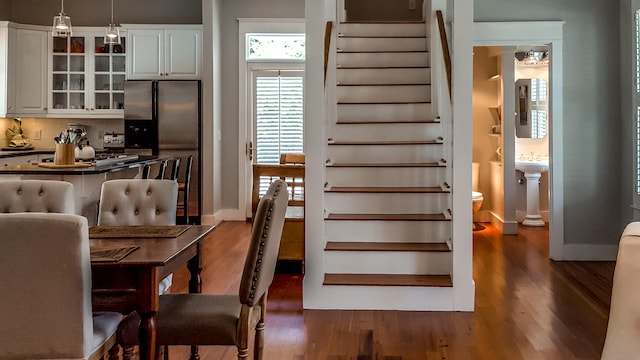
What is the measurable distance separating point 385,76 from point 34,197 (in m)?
4.21

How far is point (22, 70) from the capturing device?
8.16 m

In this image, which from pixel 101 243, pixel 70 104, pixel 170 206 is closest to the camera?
pixel 101 243

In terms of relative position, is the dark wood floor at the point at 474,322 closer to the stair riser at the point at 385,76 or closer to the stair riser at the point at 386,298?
the stair riser at the point at 386,298

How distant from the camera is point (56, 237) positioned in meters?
1.93

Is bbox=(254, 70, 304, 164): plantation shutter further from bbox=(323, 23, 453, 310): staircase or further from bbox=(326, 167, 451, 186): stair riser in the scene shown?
bbox=(326, 167, 451, 186): stair riser

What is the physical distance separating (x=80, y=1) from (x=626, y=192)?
295 inches

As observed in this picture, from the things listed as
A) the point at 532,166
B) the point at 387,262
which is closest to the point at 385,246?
the point at 387,262

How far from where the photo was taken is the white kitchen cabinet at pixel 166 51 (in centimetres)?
809

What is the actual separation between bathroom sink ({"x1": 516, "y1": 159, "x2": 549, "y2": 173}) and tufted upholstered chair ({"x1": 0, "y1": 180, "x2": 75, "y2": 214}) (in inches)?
248

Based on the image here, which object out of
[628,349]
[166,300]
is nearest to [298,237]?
[166,300]

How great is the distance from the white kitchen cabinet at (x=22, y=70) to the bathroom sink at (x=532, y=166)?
21.6 feet

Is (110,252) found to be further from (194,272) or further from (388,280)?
(388,280)

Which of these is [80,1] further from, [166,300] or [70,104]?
[166,300]

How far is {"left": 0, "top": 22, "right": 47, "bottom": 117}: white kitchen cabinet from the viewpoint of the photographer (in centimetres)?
795
